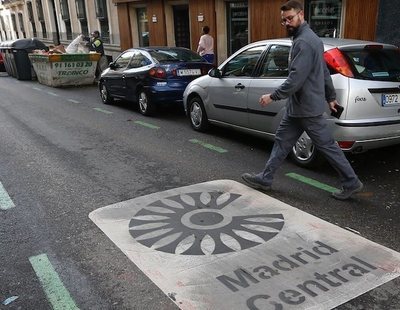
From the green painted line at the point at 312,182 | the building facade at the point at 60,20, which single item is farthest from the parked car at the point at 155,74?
the building facade at the point at 60,20

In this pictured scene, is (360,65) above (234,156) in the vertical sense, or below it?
above

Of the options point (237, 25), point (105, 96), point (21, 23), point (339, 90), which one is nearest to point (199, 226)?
point (339, 90)

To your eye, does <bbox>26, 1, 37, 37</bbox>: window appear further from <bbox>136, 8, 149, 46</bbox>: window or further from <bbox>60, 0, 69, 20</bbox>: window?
<bbox>136, 8, 149, 46</bbox>: window

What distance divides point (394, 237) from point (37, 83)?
16.2 metres

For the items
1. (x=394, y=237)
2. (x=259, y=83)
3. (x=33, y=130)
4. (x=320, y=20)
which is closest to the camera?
(x=394, y=237)

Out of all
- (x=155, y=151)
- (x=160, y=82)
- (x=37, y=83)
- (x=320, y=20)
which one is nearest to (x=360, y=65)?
(x=155, y=151)

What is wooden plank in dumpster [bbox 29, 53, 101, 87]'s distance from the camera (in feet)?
49.3

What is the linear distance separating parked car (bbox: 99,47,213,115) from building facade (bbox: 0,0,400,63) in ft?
12.4

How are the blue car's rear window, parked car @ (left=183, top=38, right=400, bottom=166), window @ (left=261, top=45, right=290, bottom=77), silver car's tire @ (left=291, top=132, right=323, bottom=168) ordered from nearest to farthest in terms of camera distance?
parked car @ (left=183, top=38, right=400, bottom=166) < silver car's tire @ (left=291, top=132, right=323, bottom=168) < window @ (left=261, top=45, right=290, bottom=77) < the blue car's rear window

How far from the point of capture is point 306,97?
4270 millimetres

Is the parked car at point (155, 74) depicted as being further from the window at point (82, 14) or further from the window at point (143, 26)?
the window at point (82, 14)

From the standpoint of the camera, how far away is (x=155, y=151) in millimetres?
6609

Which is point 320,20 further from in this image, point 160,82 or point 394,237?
point 394,237

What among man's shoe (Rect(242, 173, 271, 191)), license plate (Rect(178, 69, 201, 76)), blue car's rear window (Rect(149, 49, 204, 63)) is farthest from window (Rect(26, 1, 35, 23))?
man's shoe (Rect(242, 173, 271, 191))
